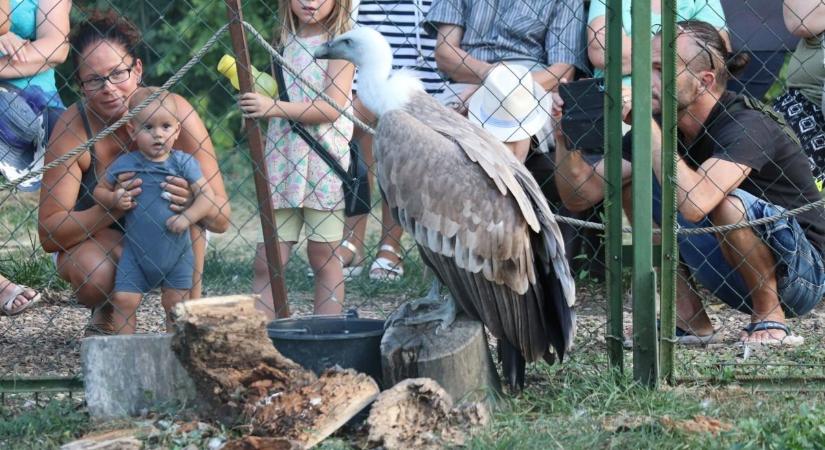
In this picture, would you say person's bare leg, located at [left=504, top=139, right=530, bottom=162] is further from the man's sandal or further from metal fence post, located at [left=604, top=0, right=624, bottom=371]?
metal fence post, located at [left=604, top=0, right=624, bottom=371]

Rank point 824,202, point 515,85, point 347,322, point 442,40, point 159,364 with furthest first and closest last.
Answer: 1. point 442,40
2. point 515,85
3. point 824,202
4. point 347,322
5. point 159,364

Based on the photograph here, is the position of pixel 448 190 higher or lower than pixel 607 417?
higher

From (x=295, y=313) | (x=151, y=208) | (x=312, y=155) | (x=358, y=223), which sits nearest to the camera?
(x=151, y=208)

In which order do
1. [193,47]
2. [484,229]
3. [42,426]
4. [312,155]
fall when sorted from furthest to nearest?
[193,47]
[312,155]
[484,229]
[42,426]

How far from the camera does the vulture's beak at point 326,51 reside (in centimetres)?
448

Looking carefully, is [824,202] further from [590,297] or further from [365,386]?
[365,386]

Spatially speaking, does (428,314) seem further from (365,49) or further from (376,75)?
(365,49)

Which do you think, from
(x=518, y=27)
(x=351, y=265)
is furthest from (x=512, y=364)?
(x=351, y=265)

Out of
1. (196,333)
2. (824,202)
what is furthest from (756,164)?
(196,333)

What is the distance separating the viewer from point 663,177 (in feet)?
13.3

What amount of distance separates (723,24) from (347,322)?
7.98ft

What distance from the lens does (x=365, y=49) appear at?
433 centimetres

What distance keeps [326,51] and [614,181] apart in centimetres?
122

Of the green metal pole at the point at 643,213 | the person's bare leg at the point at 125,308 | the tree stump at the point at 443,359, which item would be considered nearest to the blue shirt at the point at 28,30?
the person's bare leg at the point at 125,308
